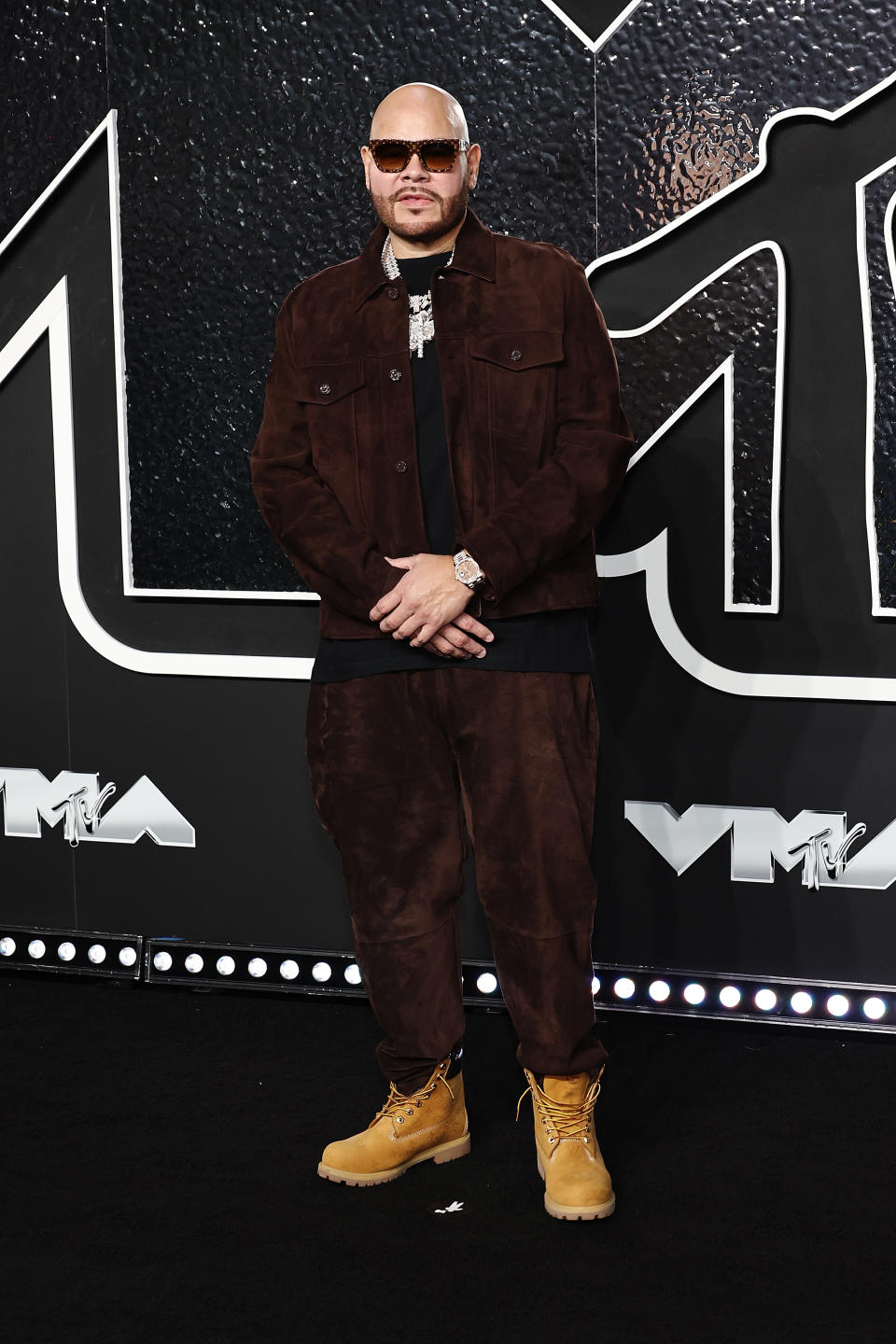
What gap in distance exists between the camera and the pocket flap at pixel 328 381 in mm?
2104

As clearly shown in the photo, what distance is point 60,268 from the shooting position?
304cm

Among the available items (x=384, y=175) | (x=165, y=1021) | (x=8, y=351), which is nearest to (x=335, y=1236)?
(x=165, y=1021)

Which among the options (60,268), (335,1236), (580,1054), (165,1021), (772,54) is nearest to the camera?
(335,1236)

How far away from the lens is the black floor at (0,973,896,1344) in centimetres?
178

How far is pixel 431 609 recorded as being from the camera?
201 cm

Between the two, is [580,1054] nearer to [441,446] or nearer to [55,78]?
[441,446]

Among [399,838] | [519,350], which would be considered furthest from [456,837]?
[519,350]

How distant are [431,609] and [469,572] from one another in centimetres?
8

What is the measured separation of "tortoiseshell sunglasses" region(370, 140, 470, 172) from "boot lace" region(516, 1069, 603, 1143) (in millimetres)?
1399

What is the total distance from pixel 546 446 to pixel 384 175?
1.52ft

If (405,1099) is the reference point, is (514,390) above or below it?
above

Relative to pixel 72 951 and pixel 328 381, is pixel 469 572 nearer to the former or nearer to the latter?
pixel 328 381

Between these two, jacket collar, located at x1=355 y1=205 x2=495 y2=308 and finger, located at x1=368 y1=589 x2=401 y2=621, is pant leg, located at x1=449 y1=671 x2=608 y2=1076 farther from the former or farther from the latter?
jacket collar, located at x1=355 y1=205 x2=495 y2=308

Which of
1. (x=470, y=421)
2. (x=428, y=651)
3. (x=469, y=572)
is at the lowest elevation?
(x=428, y=651)
